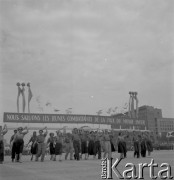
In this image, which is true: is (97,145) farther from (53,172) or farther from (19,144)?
(53,172)

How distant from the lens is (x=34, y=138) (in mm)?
16641

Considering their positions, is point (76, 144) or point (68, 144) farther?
point (68, 144)

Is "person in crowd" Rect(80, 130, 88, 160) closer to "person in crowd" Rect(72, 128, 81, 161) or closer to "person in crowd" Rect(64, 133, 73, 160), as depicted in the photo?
"person in crowd" Rect(64, 133, 73, 160)

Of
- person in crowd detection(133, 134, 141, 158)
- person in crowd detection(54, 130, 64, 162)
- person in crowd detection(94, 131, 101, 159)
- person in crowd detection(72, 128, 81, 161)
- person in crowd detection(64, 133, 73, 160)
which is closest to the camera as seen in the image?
person in crowd detection(72, 128, 81, 161)

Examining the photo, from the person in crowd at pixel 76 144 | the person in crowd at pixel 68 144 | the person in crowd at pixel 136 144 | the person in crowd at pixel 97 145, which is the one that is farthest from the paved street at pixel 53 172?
the person in crowd at pixel 136 144

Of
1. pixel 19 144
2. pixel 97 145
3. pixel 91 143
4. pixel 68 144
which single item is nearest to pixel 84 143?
pixel 91 143

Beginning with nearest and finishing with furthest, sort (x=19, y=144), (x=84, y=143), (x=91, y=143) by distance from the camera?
(x=19, y=144) < (x=91, y=143) < (x=84, y=143)

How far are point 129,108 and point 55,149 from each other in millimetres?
43864

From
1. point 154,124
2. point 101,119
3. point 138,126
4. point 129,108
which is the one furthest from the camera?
point 154,124

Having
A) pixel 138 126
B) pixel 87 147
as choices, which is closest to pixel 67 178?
pixel 87 147

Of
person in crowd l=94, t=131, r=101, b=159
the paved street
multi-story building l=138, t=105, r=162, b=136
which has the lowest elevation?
the paved street

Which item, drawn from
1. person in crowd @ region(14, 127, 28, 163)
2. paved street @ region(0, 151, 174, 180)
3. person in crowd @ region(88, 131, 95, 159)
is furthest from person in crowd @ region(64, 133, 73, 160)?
paved street @ region(0, 151, 174, 180)

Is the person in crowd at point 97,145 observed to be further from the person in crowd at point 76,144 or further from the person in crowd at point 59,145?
the person in crowd at point 59,145

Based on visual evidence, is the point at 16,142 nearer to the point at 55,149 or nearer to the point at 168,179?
the point at 55,149
